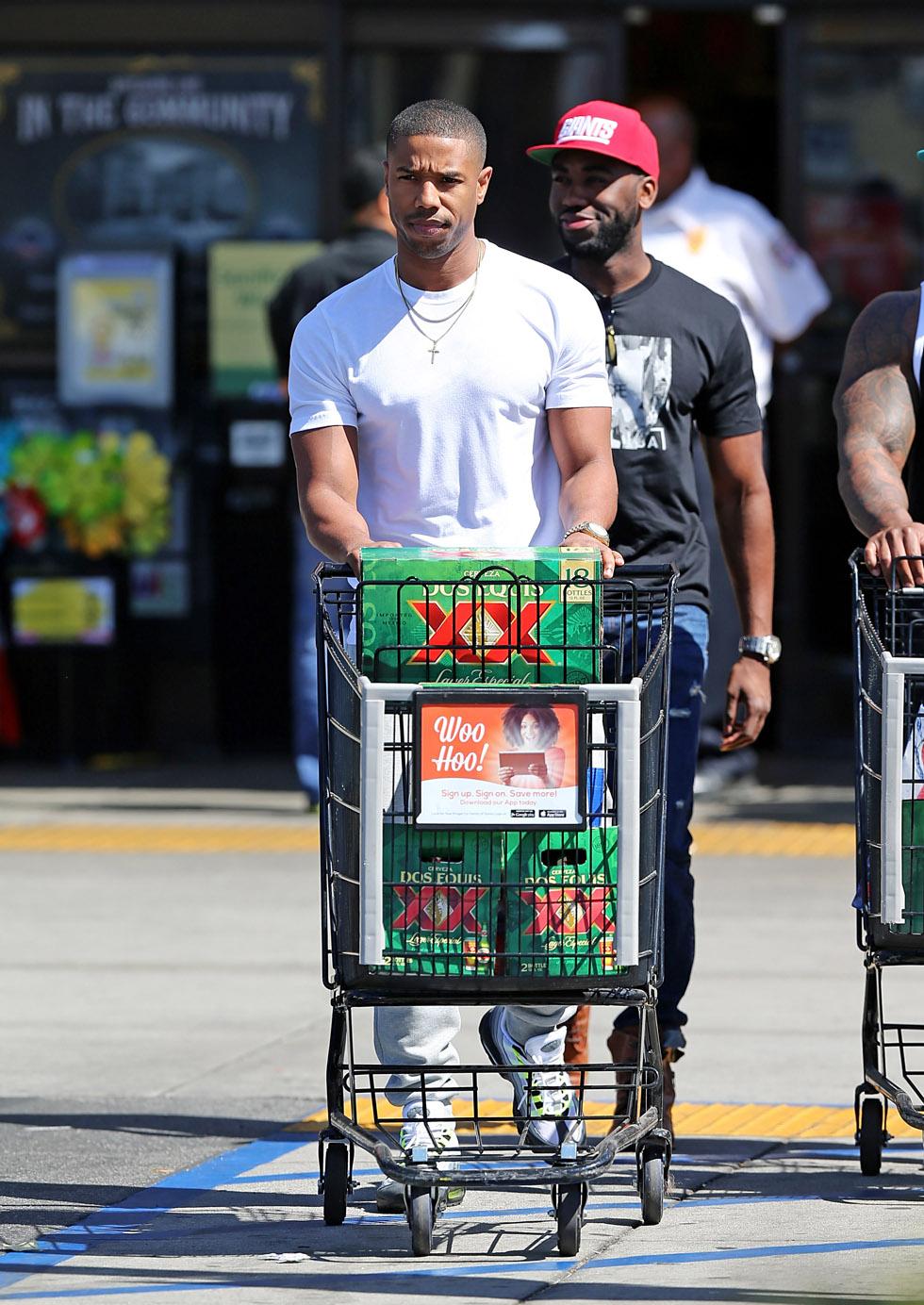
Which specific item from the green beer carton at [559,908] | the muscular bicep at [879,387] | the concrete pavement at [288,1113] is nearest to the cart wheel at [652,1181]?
the concrete pavement at [288,1113]

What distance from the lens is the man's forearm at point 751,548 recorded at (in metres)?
5.82

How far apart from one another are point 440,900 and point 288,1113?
5.17 ft

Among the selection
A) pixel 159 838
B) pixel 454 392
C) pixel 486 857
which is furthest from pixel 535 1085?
pixel 159 838

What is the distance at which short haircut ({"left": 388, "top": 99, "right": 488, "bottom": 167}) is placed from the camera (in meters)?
4.98

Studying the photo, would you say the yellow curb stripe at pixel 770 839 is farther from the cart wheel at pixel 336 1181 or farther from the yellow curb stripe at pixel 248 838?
the cart wheel at pixel 336 1181

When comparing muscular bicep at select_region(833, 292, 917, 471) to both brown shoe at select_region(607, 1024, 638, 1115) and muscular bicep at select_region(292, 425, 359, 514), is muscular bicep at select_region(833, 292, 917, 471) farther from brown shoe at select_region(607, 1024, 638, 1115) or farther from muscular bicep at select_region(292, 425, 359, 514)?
brown shoe at select_region(607, 1024, 638, 1115)

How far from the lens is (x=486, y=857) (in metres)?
4.62

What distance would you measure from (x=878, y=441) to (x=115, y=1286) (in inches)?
87.6

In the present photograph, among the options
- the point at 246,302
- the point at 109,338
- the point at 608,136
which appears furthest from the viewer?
the point at 109,338

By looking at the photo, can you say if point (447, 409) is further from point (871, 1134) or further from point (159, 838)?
point (159, 838)

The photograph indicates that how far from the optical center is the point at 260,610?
40.6ft

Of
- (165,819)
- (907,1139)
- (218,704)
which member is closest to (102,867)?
(165,819)

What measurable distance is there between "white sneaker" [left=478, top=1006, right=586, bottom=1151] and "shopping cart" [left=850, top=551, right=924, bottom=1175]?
0.60 meters

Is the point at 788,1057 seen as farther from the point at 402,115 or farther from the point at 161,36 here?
the point at 161,36
